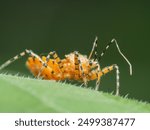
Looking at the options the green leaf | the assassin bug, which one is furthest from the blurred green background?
the green leaf

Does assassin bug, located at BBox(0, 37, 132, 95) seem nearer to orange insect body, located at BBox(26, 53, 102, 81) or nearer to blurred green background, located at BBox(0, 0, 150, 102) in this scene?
orange insect body, located at BBox(26, 53, 102, 81)

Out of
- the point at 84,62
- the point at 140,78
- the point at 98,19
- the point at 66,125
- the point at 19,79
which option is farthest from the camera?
the point at 98,19

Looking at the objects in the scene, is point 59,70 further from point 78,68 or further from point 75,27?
point 75,27

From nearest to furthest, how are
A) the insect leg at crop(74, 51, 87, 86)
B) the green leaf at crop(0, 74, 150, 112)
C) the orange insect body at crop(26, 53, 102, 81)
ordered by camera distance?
1. the green leaf at crop(0, 74, 150, 112)
2. the insect leg at crop(74, 51, 87, 86)
3. the orange insect body at crop(26, 53, 102, 81)

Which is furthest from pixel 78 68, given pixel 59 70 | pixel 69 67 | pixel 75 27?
pixel 75 27

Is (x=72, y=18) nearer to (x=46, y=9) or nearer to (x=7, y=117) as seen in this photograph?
(x=46, y=9)

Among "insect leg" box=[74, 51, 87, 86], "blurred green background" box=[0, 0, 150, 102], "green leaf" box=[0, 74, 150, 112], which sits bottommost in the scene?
"green leaf" box=[0, 74, 150, 112]

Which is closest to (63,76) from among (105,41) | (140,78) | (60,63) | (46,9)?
(60,63)
